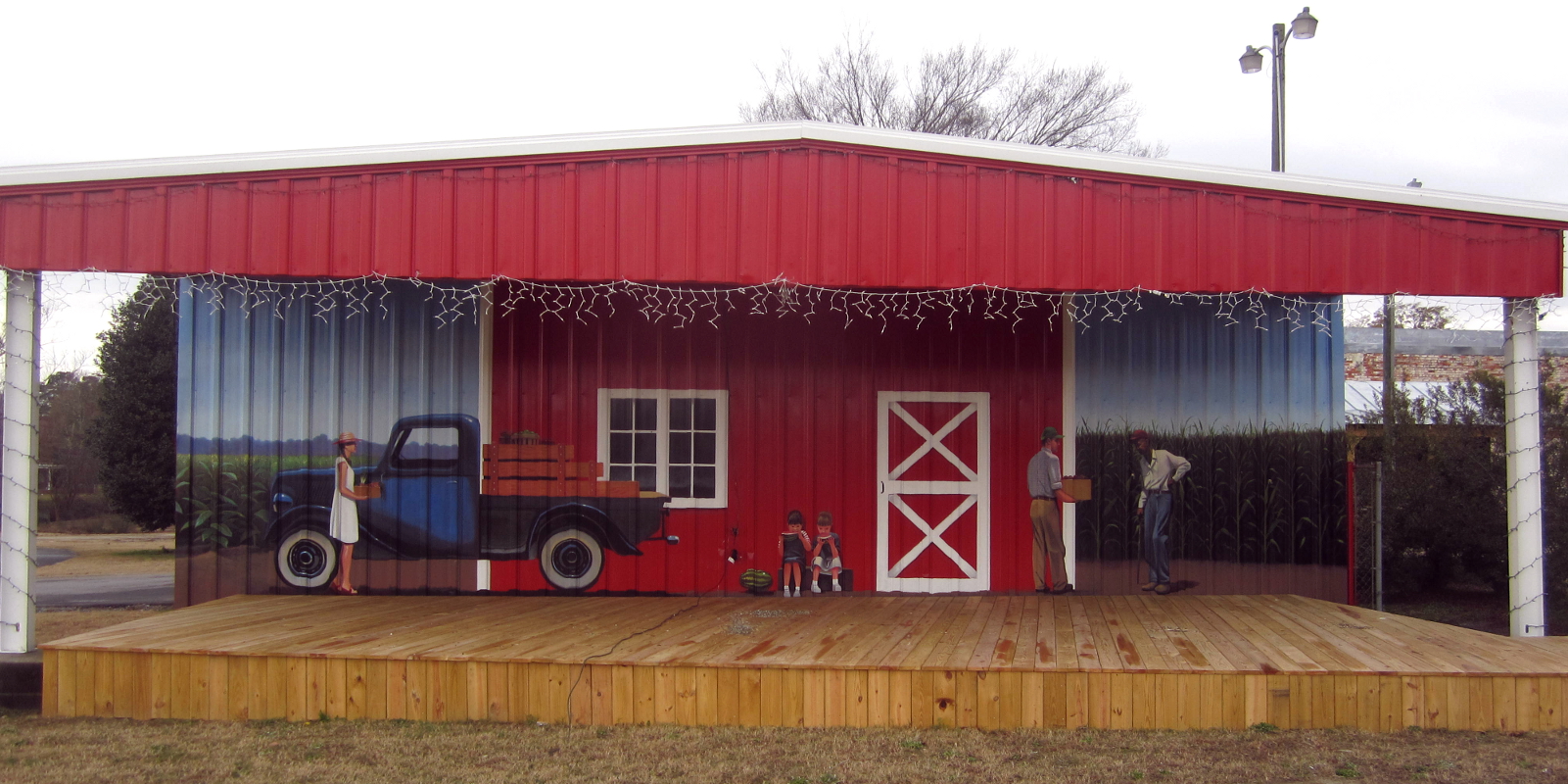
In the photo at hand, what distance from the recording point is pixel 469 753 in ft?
16.1

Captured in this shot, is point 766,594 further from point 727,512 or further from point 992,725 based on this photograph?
point 992,725

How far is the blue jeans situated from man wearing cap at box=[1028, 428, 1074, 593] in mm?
601

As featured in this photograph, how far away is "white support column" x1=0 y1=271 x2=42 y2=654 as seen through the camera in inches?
237

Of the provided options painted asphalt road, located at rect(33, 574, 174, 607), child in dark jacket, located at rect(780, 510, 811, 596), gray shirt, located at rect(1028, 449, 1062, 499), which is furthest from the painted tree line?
gray shirt, located at rect(1028, 449, 1062, 499)

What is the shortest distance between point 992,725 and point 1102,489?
307 cm

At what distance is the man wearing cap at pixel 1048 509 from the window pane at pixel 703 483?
233 centimetres

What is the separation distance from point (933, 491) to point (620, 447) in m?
2.35

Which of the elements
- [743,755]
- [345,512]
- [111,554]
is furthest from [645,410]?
[111,554]

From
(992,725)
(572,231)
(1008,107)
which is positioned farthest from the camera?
(1008,107)

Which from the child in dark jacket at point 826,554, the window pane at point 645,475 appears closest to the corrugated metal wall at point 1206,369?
the child in dark jacket at point 826,554

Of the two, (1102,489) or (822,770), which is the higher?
(1102,489)

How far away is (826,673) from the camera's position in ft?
17.2

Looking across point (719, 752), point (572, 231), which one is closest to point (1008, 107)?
point (572, 231)

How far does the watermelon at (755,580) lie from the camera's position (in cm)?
776
